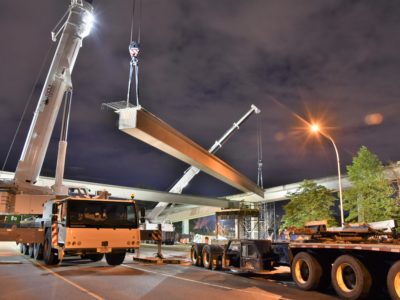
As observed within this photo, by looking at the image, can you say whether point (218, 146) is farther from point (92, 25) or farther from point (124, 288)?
point (124, 288)

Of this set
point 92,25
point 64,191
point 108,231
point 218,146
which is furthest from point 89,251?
point 218,146

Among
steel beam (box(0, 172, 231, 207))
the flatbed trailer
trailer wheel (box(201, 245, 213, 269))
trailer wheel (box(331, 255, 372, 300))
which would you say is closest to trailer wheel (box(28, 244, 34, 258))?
trailer wheel (box(201, 245, 213, 269))

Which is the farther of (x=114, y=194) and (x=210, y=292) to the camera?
(x=114, y=194)

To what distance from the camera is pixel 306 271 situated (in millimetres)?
11984

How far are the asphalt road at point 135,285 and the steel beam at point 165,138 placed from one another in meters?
7.57

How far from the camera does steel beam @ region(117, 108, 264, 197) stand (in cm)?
2005

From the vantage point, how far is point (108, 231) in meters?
15.6

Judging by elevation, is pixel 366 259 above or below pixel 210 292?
above

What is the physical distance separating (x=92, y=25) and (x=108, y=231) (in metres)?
13.6

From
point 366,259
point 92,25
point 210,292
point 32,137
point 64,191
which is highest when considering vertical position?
point 92,25

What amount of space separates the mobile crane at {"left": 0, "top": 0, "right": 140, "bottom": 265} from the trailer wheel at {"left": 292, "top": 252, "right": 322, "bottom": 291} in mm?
6724

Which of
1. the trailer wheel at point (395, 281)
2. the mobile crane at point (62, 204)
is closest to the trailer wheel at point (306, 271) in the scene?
the trailer wheel at point (395, 281)

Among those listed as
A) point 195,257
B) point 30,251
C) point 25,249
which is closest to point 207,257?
point 195,257

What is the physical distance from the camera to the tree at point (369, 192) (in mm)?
31594
